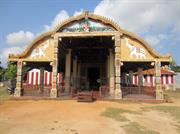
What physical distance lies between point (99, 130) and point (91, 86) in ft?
63.9

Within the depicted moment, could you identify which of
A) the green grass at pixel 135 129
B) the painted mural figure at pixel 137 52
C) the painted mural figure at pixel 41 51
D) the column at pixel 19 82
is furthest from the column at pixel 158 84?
the column at pixel 19 82

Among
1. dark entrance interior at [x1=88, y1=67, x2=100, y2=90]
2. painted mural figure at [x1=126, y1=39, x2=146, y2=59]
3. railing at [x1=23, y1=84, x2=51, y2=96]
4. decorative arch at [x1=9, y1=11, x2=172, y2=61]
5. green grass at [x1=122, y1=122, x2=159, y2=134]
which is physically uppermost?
decorative arch at [x1=9, y1=11, x2=172, y2=61]

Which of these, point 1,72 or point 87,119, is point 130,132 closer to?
point 87,119

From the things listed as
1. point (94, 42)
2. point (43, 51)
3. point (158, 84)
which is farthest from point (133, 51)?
point (43, 51)

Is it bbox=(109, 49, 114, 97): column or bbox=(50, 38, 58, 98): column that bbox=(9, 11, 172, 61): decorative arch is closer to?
bbox=(50, 38, 58, 98): column

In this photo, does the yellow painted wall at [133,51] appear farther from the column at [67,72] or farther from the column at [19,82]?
the column at [19,82]

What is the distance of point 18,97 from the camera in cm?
1803

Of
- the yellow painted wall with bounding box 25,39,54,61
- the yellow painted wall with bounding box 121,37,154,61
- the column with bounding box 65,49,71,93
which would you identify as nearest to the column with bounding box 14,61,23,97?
the yellow painted wall with bounding box 25,39,54,61

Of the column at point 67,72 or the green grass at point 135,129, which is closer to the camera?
the green grass at point 135,129

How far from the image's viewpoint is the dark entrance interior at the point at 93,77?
27.4 meters

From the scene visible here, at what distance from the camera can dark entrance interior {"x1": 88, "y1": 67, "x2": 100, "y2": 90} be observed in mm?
27369

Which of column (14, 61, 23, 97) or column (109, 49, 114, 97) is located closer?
column (14, 61, 23, 97)

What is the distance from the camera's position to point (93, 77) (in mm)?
27938

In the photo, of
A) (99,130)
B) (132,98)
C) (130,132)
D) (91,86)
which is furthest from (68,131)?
(91,86)
